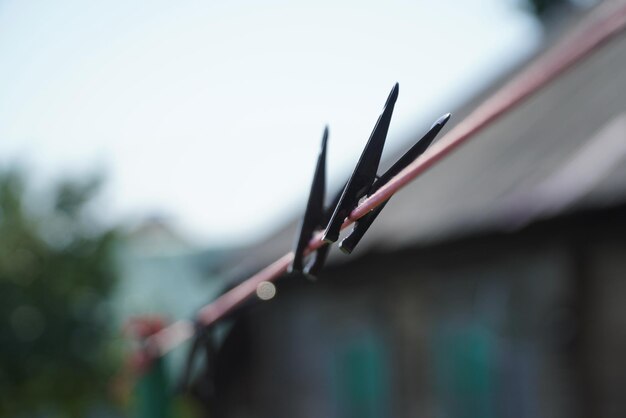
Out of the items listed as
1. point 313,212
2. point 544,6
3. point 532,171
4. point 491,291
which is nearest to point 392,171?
point 313,212

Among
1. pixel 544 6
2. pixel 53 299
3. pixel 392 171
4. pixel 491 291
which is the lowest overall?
pixel 53 299

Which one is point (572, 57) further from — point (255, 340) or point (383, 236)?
point (255, 340)

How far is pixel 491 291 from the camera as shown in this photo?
241 inches

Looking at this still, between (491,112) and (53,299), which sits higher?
(491,112)

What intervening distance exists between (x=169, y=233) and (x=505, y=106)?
109 feet

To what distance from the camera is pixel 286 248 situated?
8.54m

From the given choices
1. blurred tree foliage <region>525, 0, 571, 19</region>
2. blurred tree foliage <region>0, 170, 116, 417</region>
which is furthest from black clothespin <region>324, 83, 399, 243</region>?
blurred tree foliage <region>525, 0, 571, 19</region>

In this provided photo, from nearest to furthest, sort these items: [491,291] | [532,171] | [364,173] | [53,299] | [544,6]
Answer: [364,173], [532,171], [491,291], [53,299], [544,6]

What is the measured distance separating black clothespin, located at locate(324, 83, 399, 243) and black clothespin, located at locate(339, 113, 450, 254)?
2cm

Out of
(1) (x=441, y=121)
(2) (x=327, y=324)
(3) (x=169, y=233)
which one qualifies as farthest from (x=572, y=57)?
(3) (x=169, y=233)

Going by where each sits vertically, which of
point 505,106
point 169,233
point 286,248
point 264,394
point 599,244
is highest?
point 505,106

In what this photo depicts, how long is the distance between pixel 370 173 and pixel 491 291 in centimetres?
479

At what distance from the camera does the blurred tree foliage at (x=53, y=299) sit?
14.3m

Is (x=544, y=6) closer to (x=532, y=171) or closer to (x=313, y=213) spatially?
(x=532, y=171)
